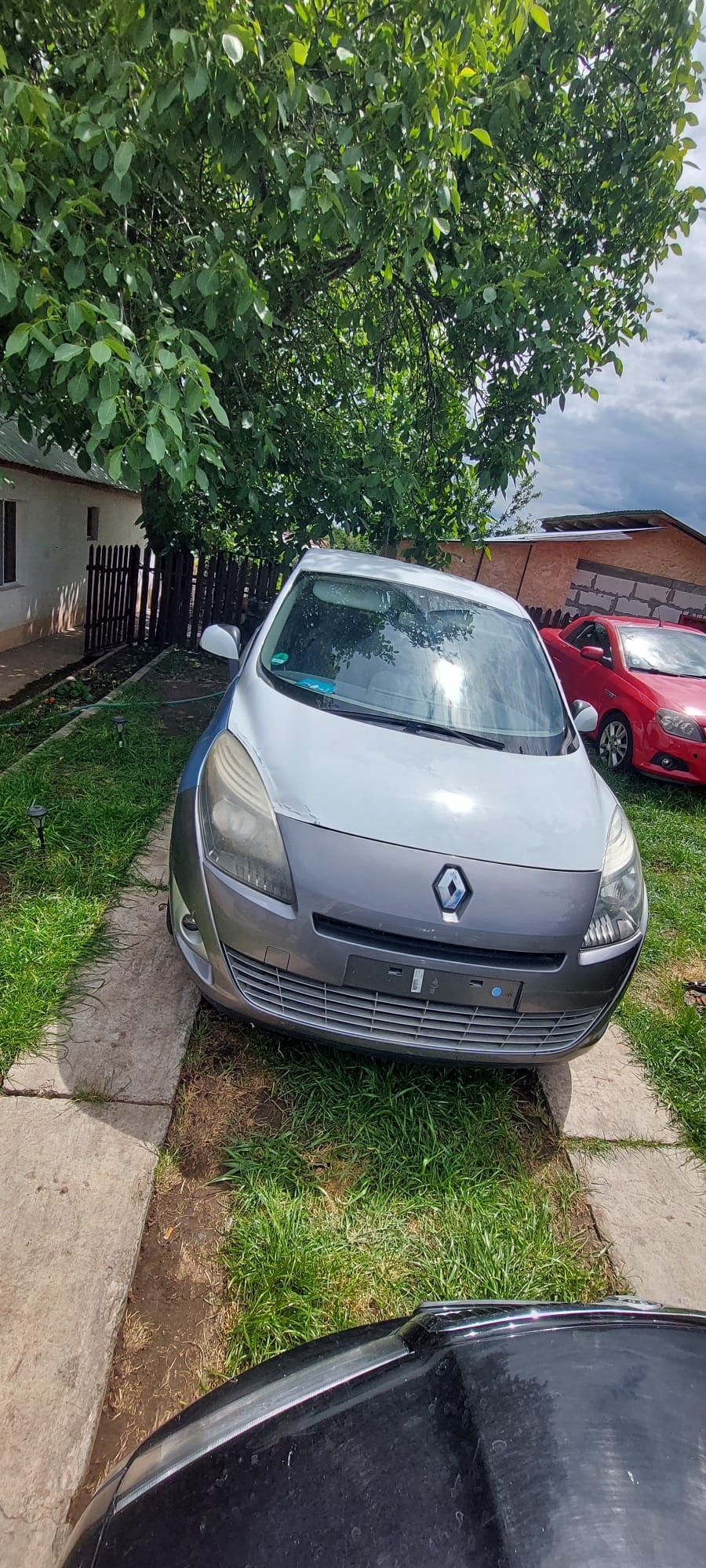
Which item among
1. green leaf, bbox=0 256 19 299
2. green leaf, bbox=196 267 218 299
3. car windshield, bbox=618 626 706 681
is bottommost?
car windshield, bbox=618 626 706 681

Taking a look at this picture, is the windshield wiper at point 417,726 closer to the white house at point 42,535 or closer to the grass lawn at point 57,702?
the grass lawn at point 57,702

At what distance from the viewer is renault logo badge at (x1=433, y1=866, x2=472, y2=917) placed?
1946mm

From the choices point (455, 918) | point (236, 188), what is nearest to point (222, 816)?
point (455, 918)

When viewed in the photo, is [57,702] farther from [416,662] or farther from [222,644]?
[416,662]

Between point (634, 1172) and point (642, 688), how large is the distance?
4.37 metres

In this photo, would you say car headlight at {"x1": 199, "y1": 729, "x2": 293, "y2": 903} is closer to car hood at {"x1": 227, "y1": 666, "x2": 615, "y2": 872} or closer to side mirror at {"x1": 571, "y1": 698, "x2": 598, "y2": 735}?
car hood at {"x1": 227, "y1": 666, "x2": 615, "y2": 872}

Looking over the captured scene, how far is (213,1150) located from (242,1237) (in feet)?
0.97

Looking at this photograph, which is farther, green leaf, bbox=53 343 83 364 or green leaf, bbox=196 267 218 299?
green leaf, bbox=196 267 218 299

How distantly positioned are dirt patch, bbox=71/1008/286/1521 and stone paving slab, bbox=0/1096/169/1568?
0.14 ft

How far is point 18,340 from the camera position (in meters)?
2.67

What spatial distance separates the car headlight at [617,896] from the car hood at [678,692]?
11.4 feet

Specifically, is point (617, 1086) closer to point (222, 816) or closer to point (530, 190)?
point (222, 816)

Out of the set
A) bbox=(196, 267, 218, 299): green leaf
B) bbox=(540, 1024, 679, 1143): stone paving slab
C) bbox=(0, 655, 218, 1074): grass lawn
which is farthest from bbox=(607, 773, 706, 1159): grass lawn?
bbox=(196, 267, 218, 299): green leaf

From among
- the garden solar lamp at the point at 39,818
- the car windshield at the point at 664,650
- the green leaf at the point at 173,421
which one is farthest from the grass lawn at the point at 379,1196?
the car windshield at the point at 664,650
